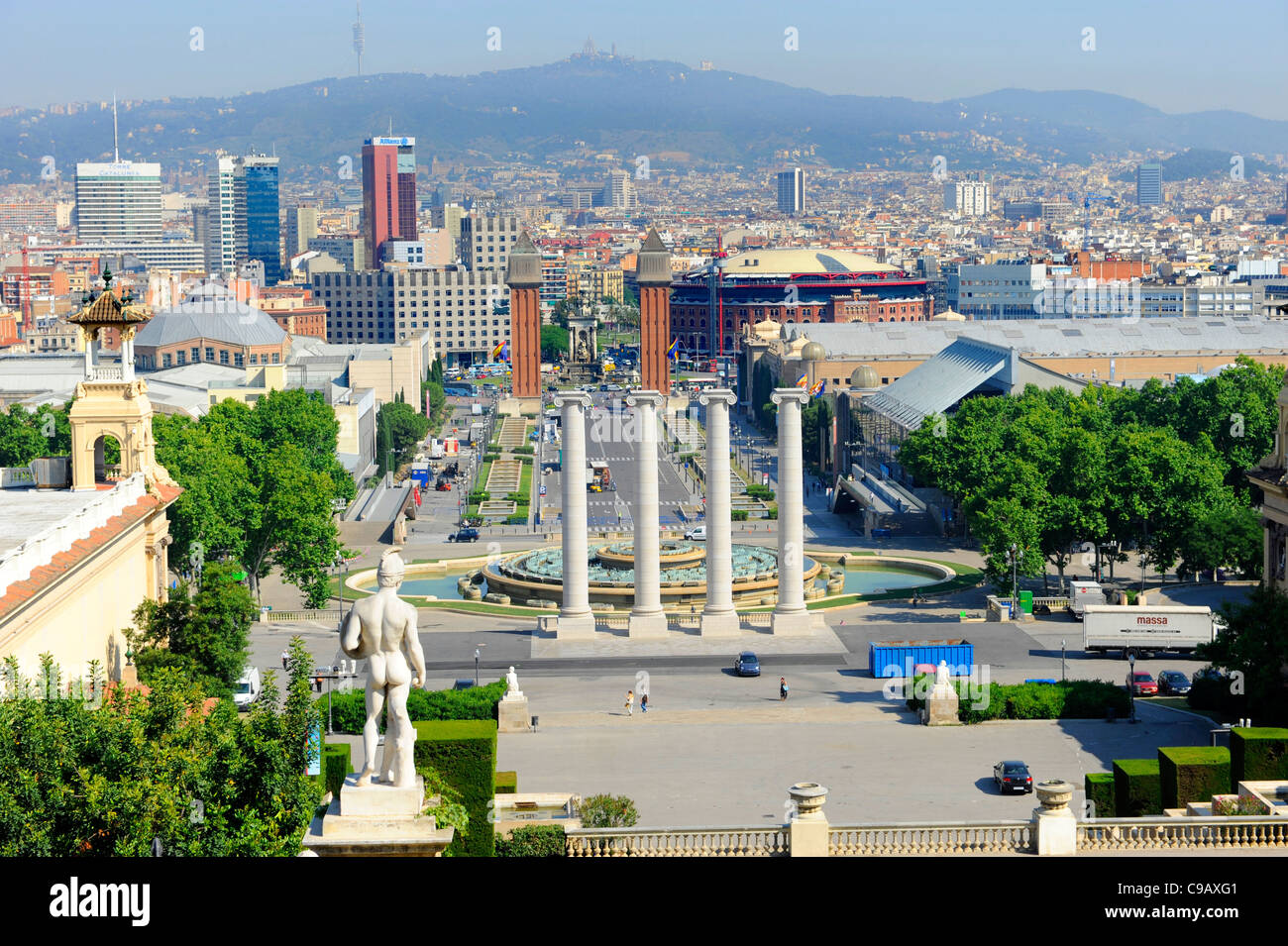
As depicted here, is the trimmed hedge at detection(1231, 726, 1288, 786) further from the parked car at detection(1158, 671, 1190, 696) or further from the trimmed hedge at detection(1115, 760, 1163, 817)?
the parked car at detection(1158, 671, 1190, 696)

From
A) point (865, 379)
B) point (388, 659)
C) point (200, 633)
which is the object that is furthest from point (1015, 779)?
point (865, 379)

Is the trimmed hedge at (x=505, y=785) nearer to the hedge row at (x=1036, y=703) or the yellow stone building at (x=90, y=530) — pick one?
Answer: the yellow stone building at (x=90, y=530)

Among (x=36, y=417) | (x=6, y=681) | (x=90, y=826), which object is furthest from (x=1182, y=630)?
(x=36, y=417)

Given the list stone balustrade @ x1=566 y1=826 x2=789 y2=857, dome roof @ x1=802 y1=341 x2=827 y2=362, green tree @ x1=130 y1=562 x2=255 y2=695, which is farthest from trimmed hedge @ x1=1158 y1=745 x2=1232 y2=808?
dome roof @ x1=802 y1=341 x2=827 y2=362

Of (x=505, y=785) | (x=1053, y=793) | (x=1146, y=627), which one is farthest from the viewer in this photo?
(x=1146, y=627)

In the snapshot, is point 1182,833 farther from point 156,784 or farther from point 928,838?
point 156,784
